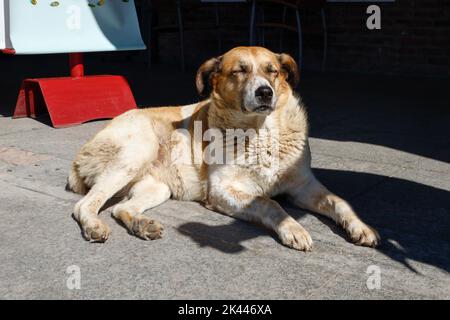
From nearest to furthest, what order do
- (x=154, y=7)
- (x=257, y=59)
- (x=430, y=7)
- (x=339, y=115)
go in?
(x=257, y=59) → (x=339, y=115) → (x=430, y=7) → (x=154, y=7)

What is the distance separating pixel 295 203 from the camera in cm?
379

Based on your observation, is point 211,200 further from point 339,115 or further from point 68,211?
point 339,115

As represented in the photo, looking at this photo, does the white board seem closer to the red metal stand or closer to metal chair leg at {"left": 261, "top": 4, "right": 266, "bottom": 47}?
the red metal stand

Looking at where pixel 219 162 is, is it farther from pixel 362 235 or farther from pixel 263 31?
pixel 263 31

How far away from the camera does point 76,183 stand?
402cm

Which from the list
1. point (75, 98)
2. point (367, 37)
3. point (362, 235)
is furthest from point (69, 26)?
point (367, 37)

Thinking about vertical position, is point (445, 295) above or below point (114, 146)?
below

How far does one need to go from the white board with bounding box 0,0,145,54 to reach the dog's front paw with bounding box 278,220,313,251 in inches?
144

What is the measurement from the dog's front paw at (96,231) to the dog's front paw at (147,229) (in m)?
0.15

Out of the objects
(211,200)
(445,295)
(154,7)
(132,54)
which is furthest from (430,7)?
(445,295)

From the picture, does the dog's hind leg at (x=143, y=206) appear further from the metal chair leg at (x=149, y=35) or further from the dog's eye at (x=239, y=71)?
the metal chair leg at (x=149, y=35)

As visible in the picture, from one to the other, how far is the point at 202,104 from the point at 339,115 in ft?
8.94

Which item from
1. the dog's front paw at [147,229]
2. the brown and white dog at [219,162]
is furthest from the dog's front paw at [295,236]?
the dog's front paw at [147,229]
